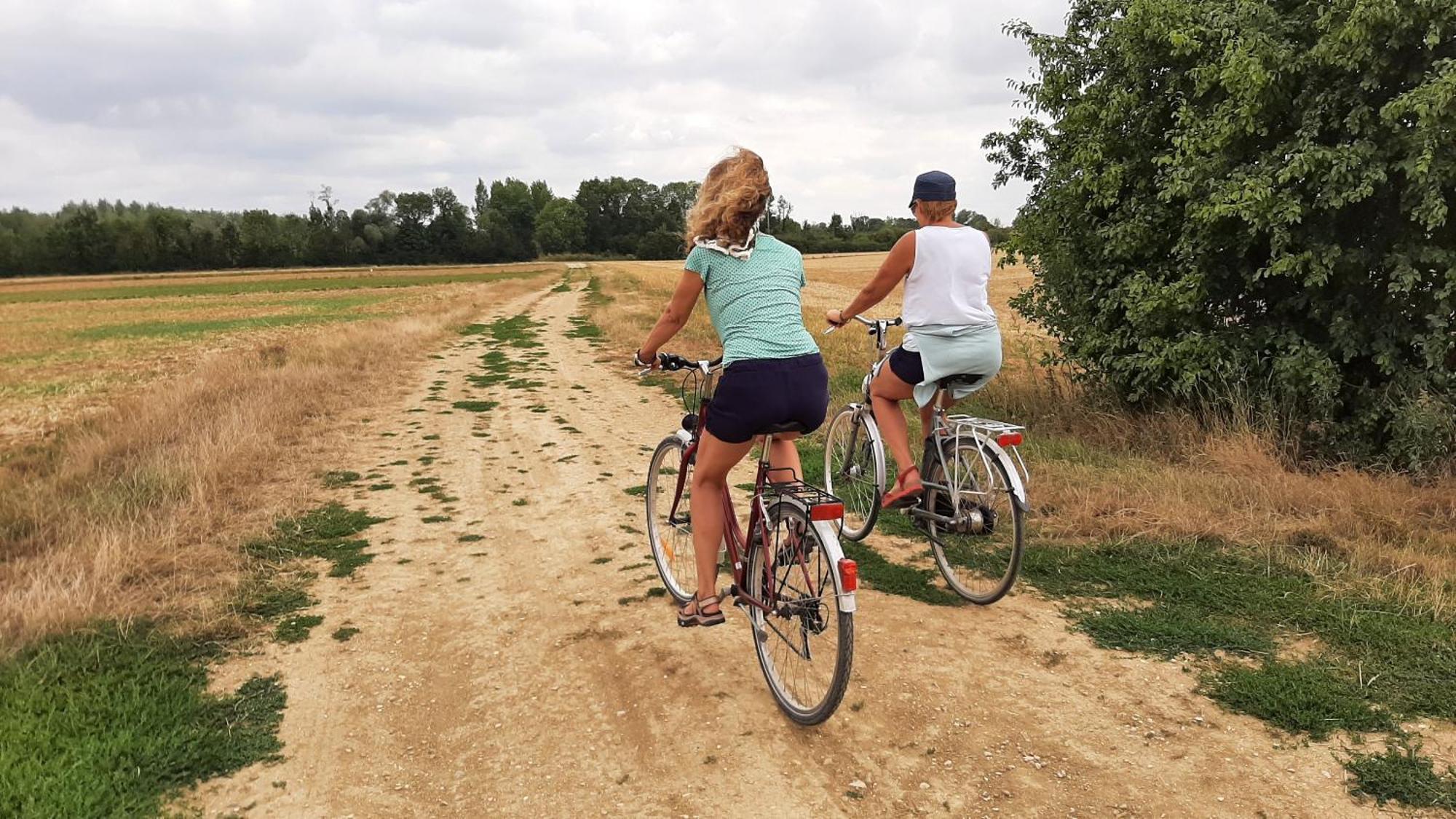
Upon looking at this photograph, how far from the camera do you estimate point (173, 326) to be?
1246 inches

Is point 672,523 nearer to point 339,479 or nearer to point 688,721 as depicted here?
point 688,721

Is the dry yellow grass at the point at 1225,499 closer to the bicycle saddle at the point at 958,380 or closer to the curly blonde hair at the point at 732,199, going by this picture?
the bicycle saddle at the point at 958,380

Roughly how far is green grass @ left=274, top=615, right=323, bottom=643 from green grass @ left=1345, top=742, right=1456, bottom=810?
4.73 meters

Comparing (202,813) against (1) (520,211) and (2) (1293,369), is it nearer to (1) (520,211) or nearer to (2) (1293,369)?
(2) (1293,369)

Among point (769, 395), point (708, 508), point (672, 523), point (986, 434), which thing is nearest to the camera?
point (769, 395)

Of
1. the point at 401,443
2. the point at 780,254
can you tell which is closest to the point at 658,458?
the point at 780,254

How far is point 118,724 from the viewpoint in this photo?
10.9 ft

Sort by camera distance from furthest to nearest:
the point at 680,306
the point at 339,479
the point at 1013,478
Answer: the point at 339,479, the point at 1013,478, the point at 680,306

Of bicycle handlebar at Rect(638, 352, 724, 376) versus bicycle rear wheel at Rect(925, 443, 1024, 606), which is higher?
bicycle handlebar at Rect(638, 352, 724, 376)

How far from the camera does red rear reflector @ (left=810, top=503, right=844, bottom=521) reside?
10.5 ft

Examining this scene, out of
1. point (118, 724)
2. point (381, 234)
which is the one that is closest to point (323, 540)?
point (118, 724)

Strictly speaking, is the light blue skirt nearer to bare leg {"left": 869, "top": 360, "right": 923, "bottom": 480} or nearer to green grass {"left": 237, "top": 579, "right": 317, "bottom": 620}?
bare leg {"left": 869, "top": 360, "right": 923, "bottom": 480}

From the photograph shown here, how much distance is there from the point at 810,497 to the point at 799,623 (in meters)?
0.53

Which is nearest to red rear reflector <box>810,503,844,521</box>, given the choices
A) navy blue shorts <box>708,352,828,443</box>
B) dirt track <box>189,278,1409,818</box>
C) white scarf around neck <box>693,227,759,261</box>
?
navy blue shorts <box>708,352,828,443</box>
